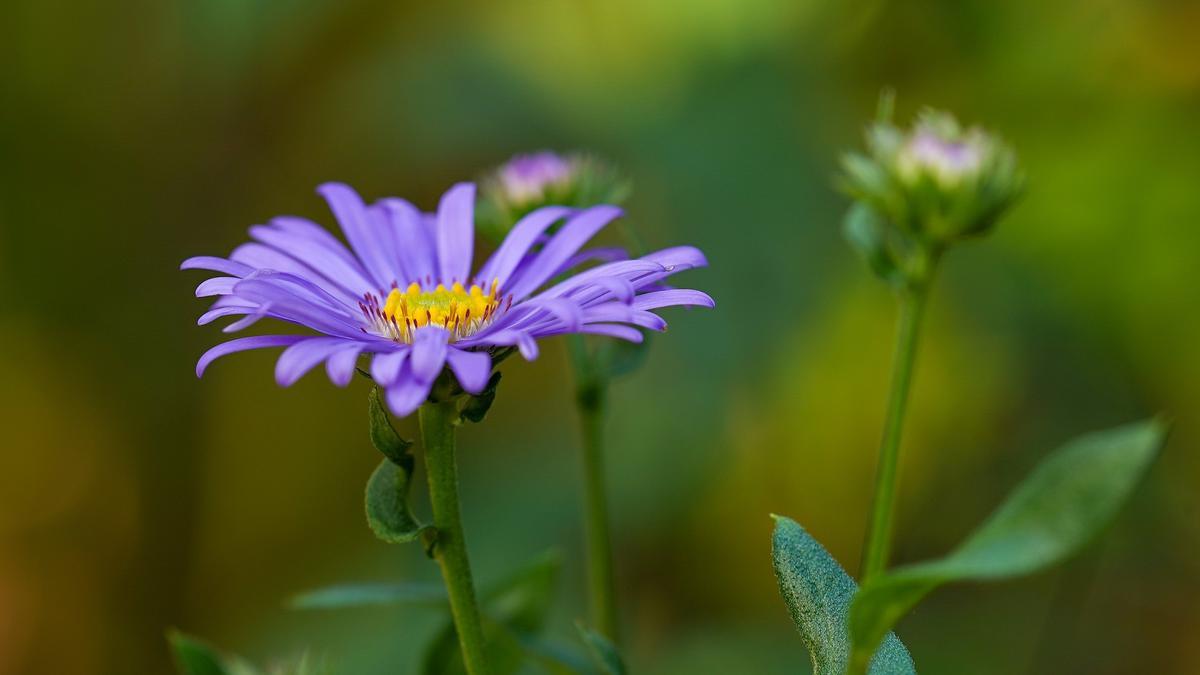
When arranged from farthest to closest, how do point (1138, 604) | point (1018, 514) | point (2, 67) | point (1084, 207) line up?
1. point (2, 67)
2. point (1084, 207)
3. point (1138, 604)
4. point (1018, 514)

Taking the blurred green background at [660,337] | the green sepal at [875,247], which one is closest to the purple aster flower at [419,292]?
the green sepal at [875,247]

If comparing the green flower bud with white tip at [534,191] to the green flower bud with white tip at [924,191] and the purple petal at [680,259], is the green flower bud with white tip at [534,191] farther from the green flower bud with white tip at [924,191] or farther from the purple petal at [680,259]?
the purple petal at [680,259]

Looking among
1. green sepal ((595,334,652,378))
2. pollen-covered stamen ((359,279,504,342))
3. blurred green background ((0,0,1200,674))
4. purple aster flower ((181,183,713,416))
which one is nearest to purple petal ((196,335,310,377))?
purple aster flower ((181,183,713,416))

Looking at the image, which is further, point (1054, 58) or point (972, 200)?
point (1054, 58)

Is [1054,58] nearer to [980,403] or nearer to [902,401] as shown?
[980,403]

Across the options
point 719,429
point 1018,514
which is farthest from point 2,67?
point 1018,514
